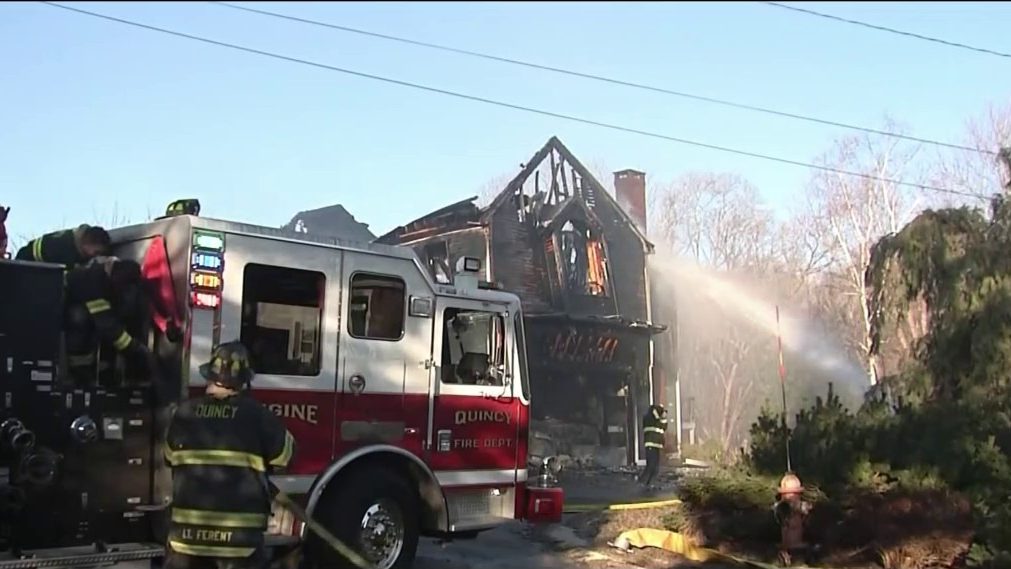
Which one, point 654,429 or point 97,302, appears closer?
point 97,302

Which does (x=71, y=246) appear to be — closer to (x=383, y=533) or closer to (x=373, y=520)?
(x=373, y=520)

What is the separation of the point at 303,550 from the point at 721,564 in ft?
13.4

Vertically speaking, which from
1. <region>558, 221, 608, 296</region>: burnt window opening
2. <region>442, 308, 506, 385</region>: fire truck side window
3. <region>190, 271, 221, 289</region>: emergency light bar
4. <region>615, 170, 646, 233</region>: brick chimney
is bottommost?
<region>442, 308, 506, 385</region>: fire truck side window

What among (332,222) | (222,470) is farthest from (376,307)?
(332,222)

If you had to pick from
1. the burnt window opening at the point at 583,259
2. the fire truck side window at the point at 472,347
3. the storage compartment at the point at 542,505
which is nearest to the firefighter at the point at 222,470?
the fire truck side window at the point at 472,347

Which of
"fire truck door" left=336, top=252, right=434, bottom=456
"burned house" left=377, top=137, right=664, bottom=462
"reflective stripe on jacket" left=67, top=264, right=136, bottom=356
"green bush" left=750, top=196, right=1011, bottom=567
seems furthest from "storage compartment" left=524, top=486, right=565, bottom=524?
"burned house" left=377, top=137, right=664, bottom=462

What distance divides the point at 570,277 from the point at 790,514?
52.2ft

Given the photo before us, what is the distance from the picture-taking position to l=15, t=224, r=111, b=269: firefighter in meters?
6.89

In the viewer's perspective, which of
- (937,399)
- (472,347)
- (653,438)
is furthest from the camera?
(653,438)

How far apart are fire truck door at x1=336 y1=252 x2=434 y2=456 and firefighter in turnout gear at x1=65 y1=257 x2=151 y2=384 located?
1.52 m

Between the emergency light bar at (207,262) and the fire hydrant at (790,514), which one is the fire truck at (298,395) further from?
the fire hydrant at (790,514)

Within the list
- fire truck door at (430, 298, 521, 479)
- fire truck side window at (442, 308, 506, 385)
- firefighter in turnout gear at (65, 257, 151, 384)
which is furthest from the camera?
fire truck side window at (442, 308, 506, 385)

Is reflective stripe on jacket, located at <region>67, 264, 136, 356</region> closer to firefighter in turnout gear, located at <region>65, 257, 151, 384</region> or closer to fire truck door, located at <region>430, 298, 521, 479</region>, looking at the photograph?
firefighter in turnout gear, located at <region>65, 257, 151, 384</region>

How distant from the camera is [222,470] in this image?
15.3 feet
